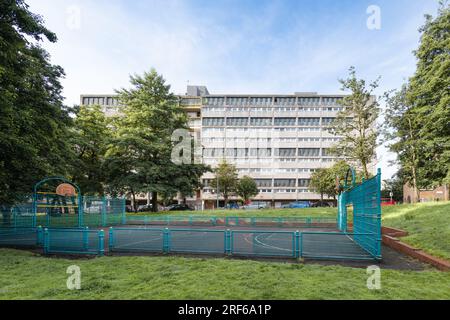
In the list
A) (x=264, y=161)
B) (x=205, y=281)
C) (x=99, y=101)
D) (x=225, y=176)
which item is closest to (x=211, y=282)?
(x=205, y=281)

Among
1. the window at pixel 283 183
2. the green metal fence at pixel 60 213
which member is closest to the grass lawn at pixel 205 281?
the green metal fence at pixel 60 213

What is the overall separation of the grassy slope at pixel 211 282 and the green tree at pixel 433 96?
2288cm

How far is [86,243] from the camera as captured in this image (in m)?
12.0

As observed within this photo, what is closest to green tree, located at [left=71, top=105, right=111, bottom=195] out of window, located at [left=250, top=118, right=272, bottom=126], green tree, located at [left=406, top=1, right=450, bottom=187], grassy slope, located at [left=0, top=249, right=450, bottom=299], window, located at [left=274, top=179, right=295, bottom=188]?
grassy slope, located at [left=0, top=249, right=450, bottom=299]

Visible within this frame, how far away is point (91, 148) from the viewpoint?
38656 millimetres

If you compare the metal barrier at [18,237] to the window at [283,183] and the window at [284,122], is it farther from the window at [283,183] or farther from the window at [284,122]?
the window at [284,122]

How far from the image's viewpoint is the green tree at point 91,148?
38344 millimetres

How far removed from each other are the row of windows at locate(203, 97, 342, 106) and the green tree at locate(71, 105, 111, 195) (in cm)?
4108

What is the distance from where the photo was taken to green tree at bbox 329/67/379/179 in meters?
31.3

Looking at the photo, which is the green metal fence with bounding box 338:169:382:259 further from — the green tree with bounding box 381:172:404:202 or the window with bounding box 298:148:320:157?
the green tree with bounding box 381:172:404:202

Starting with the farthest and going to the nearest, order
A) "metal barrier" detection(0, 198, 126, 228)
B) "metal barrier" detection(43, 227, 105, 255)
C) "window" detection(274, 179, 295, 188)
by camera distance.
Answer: "window" detection(274, 179, 295, 188)
"metal barrier" detection(0, 198, 126, 228)
"metal barrier" detection(43, 227, 105, 255)
